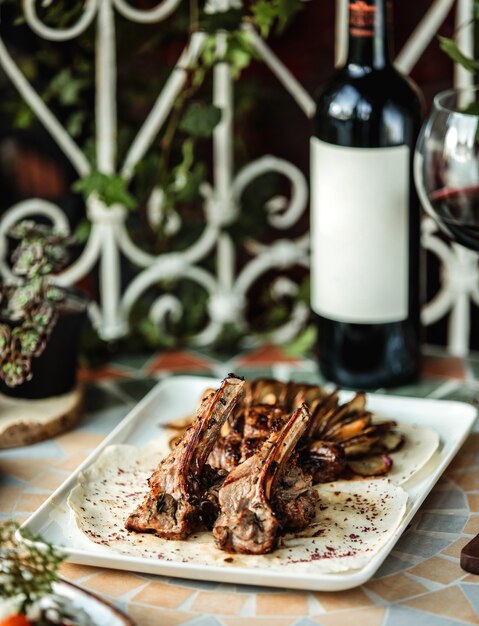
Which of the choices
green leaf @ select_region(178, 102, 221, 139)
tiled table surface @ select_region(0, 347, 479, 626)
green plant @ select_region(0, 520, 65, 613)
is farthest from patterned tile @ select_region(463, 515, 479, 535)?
green leaf @ select_region(178, 102, 221, 139)

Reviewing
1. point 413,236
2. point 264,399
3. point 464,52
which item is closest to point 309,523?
point 264,399

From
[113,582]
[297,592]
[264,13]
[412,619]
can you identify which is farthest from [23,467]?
[264,13]

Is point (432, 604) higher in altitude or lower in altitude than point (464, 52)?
lower

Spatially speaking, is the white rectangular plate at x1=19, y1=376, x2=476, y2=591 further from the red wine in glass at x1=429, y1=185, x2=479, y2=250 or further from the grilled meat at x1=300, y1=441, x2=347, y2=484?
the red wine in glass at x1=429, y1=185, x2=479, y2=250

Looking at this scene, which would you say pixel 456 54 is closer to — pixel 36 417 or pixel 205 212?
pixel 205 212

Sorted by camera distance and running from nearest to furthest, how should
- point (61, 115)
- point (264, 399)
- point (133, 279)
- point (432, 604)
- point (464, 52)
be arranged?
point (432, 604)
point (264, 399)
point (464, 52)
point (61, 115)
point (133, 279)

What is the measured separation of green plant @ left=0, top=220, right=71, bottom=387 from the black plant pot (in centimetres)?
2

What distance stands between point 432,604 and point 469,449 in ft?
1.19

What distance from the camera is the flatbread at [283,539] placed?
113 cm

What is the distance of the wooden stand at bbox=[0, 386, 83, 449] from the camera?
4.79 feet

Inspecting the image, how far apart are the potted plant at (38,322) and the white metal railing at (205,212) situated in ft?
0.71

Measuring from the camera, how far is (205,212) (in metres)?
1.87

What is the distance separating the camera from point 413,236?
1.54 meters

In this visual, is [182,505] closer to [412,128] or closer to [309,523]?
[309,523]
